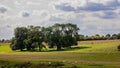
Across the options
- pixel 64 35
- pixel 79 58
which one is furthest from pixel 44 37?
pixel 79 58

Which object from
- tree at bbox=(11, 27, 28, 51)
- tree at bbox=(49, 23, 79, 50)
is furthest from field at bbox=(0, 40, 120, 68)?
tree at bbox=(11, 27, 28, 51)

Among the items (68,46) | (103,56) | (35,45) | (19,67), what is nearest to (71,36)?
(68,46)

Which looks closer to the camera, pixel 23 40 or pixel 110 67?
pixel 110 67

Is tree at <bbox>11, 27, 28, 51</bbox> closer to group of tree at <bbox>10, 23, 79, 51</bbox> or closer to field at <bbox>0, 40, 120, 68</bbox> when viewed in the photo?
group of tree at <bbox>10, 23, 79, 51</bbox>

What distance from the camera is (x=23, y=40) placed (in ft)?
530

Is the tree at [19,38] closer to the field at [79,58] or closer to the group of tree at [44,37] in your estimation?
the group of tree at [44,37]

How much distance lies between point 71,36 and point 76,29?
6.80 meters

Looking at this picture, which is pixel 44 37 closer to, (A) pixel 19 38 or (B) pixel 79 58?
(A) pixel 19 38

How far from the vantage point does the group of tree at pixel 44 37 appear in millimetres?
155000

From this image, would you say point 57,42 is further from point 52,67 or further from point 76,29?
point 52,67

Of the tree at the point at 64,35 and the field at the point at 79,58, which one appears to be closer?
the field at the point at 79,58

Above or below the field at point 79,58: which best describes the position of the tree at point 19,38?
above

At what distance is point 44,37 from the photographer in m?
160

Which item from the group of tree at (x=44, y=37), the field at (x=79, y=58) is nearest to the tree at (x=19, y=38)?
the group of tree at (x=44, y=37)
